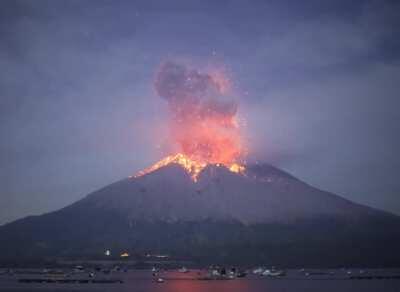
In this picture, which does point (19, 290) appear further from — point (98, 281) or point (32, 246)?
point (32, 246)

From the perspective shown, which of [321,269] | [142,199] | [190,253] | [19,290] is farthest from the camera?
[142,199]

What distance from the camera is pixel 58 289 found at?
300 ft

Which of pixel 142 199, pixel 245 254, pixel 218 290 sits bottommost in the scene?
pixel 218 290

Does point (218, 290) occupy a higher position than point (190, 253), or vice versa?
point (190, 253)

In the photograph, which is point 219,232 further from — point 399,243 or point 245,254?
point 399,243

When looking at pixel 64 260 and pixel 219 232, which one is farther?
pixel 219 232

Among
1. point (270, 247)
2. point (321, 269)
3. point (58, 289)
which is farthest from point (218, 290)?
point (270, 247)

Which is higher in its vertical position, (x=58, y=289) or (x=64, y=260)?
(x=64, y=260)

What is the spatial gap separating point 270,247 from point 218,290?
277 ft

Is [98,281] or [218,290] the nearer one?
[218,290]

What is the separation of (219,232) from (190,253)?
1502cm

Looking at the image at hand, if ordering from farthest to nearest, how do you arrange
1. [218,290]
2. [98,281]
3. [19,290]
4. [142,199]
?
[142,199] → [98,281] → [218,290] → [19,290]

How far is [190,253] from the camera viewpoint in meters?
174

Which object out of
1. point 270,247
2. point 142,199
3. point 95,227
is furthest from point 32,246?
point 270,247
